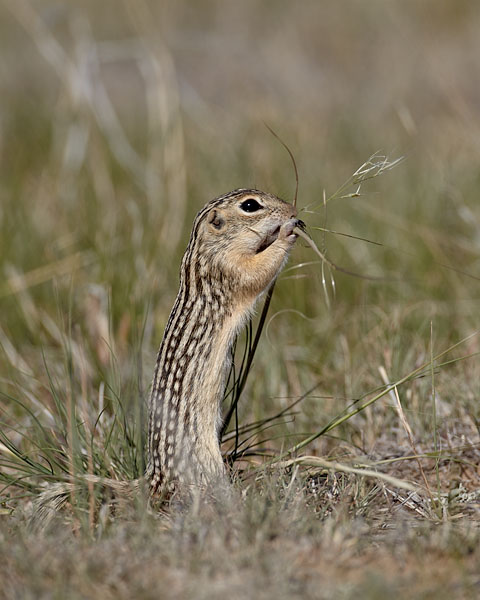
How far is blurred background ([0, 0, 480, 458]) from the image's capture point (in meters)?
4.01

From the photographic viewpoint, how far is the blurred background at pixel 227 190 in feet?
13.1

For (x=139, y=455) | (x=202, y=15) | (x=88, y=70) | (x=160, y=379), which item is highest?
(x=202, y=15)

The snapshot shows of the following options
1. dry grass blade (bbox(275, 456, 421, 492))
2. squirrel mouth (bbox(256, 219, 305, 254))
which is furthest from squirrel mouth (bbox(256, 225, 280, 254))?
dry grass blade (bbox(275, 456, 421, 492))

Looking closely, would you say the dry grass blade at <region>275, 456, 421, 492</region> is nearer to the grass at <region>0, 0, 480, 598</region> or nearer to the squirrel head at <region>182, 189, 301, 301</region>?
the grass at <region>0, 0, 480, 598</region>

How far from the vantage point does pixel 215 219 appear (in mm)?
3125

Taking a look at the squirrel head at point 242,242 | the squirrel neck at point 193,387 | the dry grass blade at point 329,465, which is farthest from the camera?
the squirrel head at point 242,242

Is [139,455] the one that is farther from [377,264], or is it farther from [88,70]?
[88,70]

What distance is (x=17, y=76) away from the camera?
11891mm

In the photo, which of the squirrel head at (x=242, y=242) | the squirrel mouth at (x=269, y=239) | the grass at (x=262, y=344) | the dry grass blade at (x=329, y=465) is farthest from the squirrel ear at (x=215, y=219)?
the dry grass blade at (x=329, y=465)

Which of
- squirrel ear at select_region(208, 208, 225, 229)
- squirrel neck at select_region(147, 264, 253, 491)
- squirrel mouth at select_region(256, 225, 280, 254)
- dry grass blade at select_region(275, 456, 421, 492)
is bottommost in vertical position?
dry grass blade at select_region(275, 456, 421, 492)

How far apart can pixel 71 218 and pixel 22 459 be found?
3305 mm

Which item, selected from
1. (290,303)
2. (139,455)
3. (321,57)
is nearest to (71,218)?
(290,303)

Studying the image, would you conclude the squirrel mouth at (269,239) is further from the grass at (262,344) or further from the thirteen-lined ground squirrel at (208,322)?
the grass at (262,344)

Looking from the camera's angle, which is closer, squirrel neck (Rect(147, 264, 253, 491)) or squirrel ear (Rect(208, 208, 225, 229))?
squirrel neck (Rect(147, 264, 253, 491))
